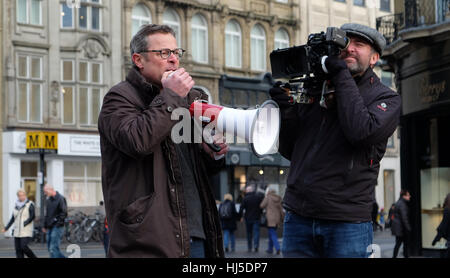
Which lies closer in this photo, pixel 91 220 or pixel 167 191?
pixel 167 191

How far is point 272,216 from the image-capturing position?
22.1m

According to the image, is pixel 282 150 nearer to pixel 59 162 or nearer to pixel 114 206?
pixel 114 206

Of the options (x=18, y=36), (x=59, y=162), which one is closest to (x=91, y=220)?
(x=59, y=162)

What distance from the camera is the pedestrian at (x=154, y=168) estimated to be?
4.25 meters

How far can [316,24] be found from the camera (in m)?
46.4

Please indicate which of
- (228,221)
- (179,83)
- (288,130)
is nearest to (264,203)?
(228,221)

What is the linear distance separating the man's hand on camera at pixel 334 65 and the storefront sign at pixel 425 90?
44.6ft

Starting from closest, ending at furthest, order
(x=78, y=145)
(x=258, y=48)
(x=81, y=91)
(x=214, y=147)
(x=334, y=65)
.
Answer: (x=214, y=147), (x=334, y=65), (x=78, y=145), (x=81, y=91), (x=258, y=48)

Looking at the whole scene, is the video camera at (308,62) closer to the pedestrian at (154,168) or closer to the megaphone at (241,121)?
the megaphone at (241,121)

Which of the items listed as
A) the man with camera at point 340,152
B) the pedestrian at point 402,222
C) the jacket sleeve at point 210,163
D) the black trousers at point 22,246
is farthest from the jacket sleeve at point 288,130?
the pedestrian at point 402,222

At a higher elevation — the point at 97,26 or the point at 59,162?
the point at 97,26

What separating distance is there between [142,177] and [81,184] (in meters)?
32.9

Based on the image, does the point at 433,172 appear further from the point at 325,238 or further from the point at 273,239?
the point at 325,238

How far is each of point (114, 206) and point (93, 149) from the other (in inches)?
1306
